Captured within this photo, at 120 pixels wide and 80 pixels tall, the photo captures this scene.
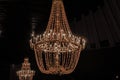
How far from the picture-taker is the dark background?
9.25 meters

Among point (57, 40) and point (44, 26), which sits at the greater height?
point (44, 26)

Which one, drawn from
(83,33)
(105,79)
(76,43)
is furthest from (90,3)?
(76,43)

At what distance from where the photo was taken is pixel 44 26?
1141cm

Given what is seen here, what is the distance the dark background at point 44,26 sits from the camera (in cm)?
925

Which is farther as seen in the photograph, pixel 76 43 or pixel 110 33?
pixel 110 33

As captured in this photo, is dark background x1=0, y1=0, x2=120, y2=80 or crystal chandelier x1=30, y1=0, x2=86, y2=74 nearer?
crystal chandelier x1=30, y1=0, x2=86, y2=74

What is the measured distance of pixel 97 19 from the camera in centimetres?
1131

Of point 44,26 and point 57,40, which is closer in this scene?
point 57,40

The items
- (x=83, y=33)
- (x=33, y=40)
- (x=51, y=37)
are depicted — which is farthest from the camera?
(x=83, y=33)

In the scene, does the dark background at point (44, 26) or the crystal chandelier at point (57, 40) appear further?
the dark background at point (44, 26)

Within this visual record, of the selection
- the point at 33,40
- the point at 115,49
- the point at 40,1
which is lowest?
the point at 115,49

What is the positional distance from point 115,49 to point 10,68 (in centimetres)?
779

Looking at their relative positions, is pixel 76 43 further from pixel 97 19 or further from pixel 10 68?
pixel 10 68

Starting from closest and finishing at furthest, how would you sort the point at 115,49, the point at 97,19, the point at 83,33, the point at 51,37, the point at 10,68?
the point at 51,37 < the point at 115,49 < the point at 97,19 < the point at 83,33 < the point at 10,68
